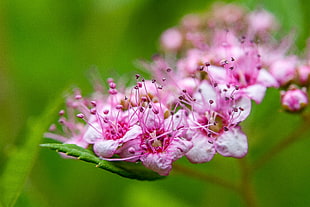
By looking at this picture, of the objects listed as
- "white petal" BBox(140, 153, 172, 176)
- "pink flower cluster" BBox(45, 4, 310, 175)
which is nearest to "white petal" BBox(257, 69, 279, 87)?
"pink flower cluster" BBox(45, 4, 310, 175)

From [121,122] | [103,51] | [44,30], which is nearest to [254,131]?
[121,122]

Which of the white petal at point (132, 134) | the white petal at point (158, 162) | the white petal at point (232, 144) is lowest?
the white petal at point (158, 162)

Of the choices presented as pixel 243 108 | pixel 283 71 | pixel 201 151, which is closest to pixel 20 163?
pixel 201 151

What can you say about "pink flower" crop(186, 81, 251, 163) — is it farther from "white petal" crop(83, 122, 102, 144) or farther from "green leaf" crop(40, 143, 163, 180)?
"white petal" crop(83, 122, 102, 144)

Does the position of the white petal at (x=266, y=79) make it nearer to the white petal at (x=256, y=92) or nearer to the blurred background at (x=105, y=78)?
the white petal at (x=256, y=92)

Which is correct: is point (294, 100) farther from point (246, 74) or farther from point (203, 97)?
point (203, 97)

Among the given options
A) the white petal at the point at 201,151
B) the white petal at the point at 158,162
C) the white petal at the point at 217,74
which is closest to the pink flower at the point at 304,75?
the white petal at the point at 217,74
